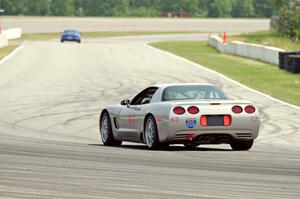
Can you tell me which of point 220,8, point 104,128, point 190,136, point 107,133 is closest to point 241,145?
point 190,136

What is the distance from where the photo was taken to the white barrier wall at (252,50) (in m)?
46.3

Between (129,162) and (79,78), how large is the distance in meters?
24.0

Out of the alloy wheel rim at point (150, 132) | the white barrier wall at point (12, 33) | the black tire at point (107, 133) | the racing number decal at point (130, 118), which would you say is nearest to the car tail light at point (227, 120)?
the alloy wheel rim at point (150, 132)

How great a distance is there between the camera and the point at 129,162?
13.2 m

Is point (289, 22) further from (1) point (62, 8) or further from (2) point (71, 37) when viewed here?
(1) point (62, 8)

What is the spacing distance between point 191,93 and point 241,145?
1.12 m

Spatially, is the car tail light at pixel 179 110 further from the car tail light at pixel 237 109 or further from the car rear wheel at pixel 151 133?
the car tail light at pixel 237 109

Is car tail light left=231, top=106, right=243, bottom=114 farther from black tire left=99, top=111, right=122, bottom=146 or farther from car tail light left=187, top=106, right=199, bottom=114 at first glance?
black tire left=99, top=111, right=122, bottom=146

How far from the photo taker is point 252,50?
169 feet

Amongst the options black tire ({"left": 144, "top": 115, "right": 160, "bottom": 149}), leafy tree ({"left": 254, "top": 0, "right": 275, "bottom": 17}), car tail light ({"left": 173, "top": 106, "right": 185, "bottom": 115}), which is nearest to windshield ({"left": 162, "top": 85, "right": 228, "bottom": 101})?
black tire ({"left": 144, "top": 115, "right": 160, "bottom": 149})

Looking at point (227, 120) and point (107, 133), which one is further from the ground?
point (227, 120)

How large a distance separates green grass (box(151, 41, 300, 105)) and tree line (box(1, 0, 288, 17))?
98.1m

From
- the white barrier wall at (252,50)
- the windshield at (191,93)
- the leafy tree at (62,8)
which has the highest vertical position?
the windshield at (191,93)

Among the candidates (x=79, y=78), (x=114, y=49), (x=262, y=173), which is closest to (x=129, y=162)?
(x=262, y=173)
